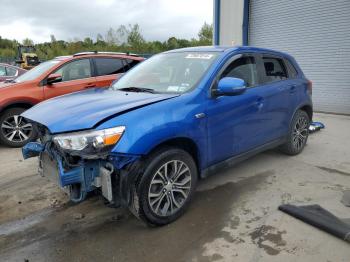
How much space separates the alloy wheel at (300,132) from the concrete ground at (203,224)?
0.58 m

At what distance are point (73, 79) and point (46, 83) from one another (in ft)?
1.88

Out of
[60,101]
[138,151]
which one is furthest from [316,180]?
[60,101]

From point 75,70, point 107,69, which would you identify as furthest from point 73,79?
point 107,69

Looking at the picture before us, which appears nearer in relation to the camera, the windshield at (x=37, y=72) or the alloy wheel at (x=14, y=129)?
the alloy wheel at (x=14, y=129)

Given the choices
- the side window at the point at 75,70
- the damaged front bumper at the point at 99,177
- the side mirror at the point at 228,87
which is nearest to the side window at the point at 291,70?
the side mirror at the point at 228,87

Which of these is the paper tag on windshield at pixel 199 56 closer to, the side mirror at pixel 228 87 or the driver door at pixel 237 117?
the driver door at pixel 237 117

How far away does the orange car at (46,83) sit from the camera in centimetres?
658

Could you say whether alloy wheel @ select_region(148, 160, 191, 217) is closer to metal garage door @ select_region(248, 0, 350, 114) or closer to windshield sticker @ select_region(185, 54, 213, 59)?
windshield sticker @ select_region(185, 54, 213, 59)

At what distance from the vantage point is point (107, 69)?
7.75 meters

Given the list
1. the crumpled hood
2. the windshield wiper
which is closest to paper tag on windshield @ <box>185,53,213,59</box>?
the windshield wiper

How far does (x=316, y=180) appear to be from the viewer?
467 cm

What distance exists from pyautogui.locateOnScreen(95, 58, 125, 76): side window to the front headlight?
477cm

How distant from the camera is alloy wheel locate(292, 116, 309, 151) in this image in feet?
18.3

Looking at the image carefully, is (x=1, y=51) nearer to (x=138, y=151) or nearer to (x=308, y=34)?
(x=308, y=34)
